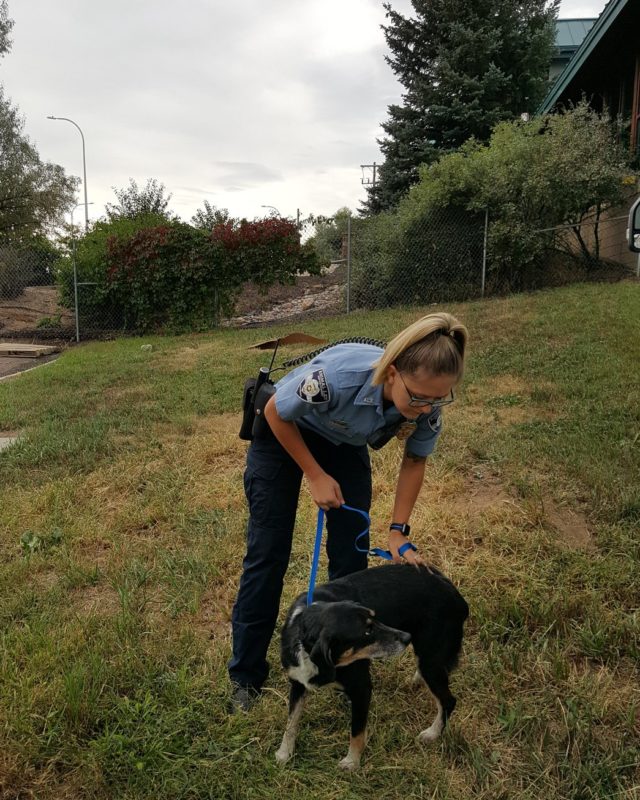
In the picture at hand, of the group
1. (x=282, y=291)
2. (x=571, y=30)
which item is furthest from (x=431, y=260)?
(x=571, y=30)

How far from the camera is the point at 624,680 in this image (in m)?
2.29

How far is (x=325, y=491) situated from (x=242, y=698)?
900 millimetres

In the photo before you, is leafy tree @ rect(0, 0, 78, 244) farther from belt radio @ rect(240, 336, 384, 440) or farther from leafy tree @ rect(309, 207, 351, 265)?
belt radio @ rect(240, 336, 384, 440)

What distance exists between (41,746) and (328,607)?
111cm

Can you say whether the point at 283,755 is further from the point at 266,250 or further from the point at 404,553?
the point at 266,250

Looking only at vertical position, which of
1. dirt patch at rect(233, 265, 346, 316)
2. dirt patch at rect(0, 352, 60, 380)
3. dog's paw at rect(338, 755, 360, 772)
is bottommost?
dog's paw at rect(338, 755, 360, 772)

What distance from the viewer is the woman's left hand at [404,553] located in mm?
2113

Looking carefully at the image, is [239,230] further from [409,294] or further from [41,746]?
[41,746]

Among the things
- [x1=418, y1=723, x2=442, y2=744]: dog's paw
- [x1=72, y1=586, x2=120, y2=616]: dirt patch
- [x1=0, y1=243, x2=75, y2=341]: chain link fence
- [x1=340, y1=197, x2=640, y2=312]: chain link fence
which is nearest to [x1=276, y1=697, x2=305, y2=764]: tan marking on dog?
[x1=418, y1=723, x2=442, y2=744]: dog's paw

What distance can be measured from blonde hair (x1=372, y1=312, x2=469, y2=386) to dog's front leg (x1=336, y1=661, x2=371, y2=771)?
90 cm

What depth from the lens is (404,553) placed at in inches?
83.9

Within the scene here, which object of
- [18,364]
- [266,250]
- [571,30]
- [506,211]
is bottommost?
[18,364]

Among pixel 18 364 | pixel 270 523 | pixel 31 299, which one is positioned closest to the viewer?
pixel 270 523

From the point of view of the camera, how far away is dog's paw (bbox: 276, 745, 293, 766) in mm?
2018
